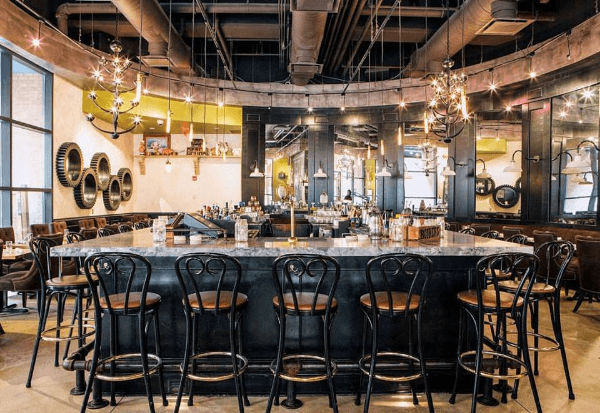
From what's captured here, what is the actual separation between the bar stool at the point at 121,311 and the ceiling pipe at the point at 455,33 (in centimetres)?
531

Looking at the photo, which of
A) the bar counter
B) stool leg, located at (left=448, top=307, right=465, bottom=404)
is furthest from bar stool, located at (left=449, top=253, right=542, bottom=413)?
the bar counter

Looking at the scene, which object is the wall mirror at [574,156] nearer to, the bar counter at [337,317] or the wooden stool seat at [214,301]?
the bar counter at [337,317]

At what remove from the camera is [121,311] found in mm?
2854

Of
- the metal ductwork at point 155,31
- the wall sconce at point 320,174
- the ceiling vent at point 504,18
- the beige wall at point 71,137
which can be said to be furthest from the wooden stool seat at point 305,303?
the wall sconce at point 320,174

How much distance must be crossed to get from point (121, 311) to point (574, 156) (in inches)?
294

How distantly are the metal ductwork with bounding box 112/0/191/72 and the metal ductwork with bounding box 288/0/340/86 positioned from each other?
1.97 m

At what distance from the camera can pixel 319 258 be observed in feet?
8.33

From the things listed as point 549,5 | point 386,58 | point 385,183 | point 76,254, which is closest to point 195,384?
point 76,254

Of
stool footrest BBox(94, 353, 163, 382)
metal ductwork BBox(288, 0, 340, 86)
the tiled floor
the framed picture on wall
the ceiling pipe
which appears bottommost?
the tiled floor

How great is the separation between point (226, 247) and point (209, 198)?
954cm

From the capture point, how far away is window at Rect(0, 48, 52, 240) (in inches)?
297

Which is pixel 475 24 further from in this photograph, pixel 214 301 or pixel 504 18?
pixel 214 301

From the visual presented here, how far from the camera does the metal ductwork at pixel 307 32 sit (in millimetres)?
5238

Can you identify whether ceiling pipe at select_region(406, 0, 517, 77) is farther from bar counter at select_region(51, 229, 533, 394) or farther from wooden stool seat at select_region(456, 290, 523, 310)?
wooden stool seat at select_region(456, 290, 523, 310)
